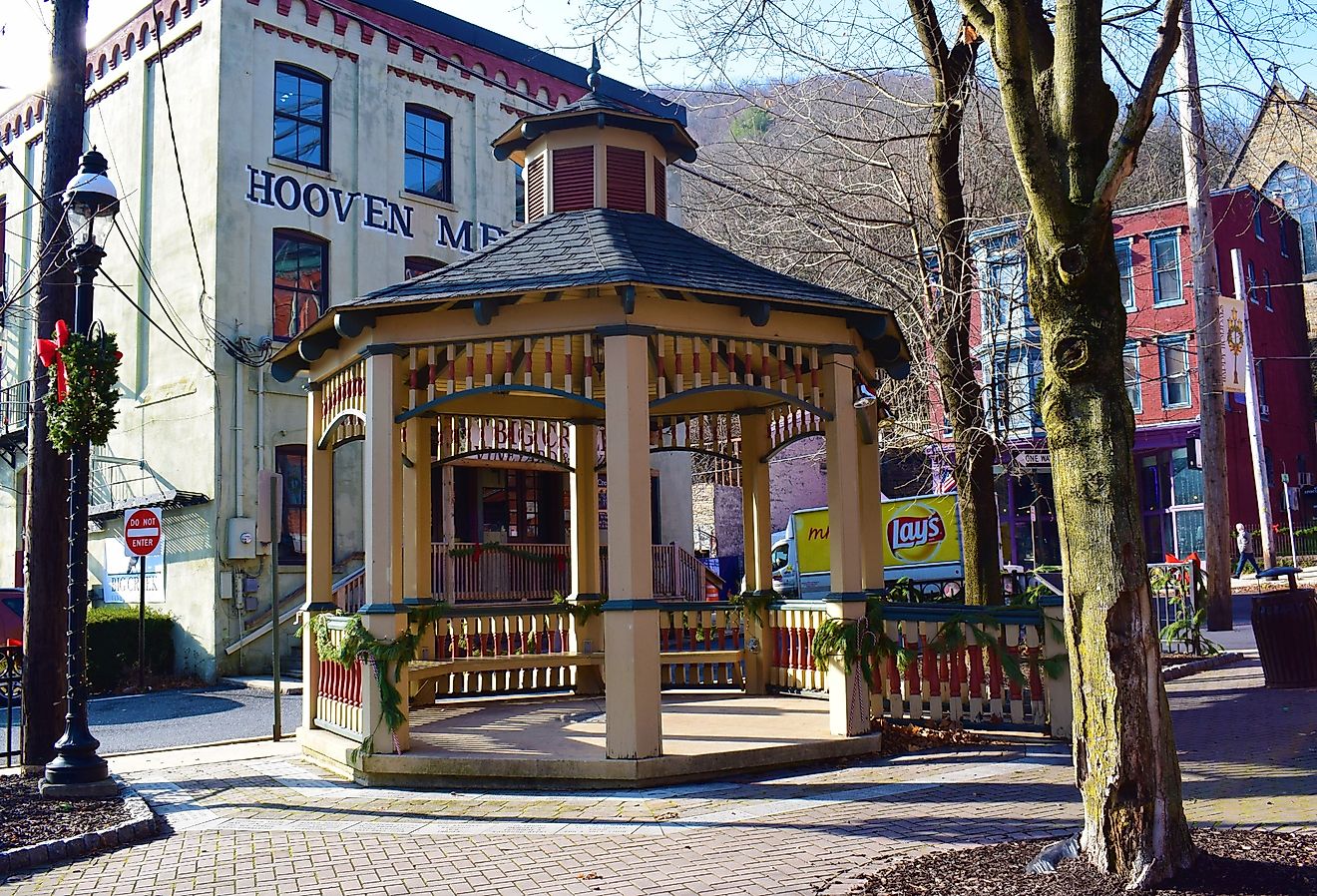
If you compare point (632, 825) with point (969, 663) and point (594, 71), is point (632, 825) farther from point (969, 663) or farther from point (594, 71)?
point (594, 71)

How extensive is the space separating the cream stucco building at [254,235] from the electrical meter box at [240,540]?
0.03m

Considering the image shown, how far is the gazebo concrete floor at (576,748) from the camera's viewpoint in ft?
28.5

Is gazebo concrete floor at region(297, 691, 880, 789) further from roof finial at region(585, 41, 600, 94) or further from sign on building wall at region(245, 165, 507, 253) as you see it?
sign on building wall at region(245, 165, 507, 253)

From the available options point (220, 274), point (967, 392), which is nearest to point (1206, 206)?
point (967, 392)

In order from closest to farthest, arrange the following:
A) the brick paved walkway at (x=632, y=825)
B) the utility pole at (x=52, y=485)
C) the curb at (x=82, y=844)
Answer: the brick paved walkway at (x=632, y=825)
the curb at (x=82, y=844)
the utility pole at (x=52, y=485)

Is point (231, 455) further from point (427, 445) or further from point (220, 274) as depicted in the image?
point (427, 445)

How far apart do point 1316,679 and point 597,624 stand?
8210 millimetres

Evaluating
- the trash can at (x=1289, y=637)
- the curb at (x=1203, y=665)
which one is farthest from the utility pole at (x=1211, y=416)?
the trash can at (x=1289, y=637)

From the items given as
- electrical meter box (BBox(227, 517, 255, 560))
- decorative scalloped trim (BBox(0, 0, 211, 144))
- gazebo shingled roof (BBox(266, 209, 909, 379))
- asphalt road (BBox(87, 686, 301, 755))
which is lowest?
asphalt road (BBox(87, 686, 301, 755))

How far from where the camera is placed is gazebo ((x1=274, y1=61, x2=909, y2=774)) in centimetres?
891

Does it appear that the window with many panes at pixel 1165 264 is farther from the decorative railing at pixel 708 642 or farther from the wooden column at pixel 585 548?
the wooden column at pixel 585 548

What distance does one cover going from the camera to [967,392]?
13727 mm

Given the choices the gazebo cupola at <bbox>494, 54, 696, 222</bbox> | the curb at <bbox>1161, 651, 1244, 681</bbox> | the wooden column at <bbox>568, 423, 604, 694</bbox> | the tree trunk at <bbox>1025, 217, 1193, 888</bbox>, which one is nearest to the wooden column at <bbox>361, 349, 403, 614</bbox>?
the gazebo cupola at <bbox>494, 54, 696, 222</bbox>

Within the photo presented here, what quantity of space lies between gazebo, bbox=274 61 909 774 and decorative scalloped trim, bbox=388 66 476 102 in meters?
12.8
